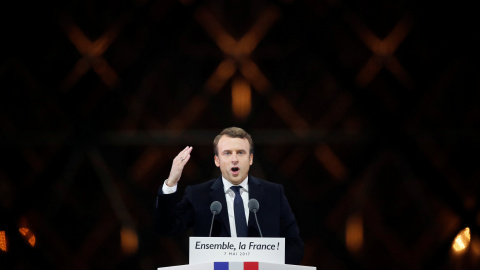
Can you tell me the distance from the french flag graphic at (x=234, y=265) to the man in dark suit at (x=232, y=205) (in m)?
0.45

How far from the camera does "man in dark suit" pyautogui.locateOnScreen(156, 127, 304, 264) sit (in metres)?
2.82

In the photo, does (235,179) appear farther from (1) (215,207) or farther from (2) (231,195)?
(1) (215,207)

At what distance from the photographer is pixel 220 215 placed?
2844mm

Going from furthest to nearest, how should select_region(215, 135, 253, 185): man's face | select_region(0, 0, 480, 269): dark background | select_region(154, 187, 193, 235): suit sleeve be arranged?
select_region(0, 0, 480, 269): dark background
select_region(215, 135, 253, 185): man's face
select_region(154, 187, 193, 235): suit sleeve

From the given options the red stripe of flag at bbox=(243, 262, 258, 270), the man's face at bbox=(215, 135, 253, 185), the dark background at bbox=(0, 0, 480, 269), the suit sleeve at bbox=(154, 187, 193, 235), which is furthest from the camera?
the dark background at bbox=(0, 0, 480, 269)

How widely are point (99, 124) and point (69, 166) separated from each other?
327mm

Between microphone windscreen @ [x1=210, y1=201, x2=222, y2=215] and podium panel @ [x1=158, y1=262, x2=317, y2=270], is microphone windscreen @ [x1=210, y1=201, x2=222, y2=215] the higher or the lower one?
the higher one

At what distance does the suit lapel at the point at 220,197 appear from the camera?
283 centimetres

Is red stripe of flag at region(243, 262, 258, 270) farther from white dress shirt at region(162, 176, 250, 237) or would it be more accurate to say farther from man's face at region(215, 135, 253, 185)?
man's face at region(215, 135, 253, 185)

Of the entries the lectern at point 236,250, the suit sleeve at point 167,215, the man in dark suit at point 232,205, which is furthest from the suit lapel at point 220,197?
the lectern at point 236,250

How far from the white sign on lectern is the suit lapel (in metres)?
0.38

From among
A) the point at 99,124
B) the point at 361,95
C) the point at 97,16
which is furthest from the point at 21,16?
the point at 361,95

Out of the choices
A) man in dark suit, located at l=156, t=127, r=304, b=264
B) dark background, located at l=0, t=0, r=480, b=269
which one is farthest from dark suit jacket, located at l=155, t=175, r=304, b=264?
dark background, located at l=0, t=0, r=480, b=269

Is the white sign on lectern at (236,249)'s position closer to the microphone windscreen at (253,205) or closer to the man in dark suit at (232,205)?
the microphone windscreen at (253,205)
